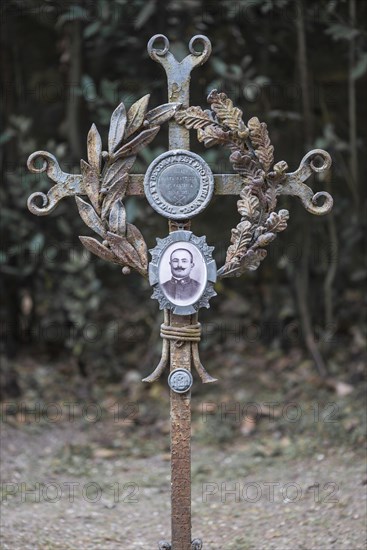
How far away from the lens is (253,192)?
123 inches

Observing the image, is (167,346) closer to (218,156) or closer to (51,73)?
(218,156)

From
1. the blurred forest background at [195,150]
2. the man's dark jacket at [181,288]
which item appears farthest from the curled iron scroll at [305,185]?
the blurred forest background at [195,150]

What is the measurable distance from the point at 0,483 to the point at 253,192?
6.91 ft

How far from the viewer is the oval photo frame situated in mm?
3066

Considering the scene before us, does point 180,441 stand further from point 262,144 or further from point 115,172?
point 262,144

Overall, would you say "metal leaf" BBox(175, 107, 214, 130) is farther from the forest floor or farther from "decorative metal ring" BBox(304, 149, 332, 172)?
the forest floor

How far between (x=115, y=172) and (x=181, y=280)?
444mm

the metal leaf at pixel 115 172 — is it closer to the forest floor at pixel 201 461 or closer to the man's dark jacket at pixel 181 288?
the man's dark jacket at pixel 181 288

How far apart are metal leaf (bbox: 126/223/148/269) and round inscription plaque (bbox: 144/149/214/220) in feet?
0.40

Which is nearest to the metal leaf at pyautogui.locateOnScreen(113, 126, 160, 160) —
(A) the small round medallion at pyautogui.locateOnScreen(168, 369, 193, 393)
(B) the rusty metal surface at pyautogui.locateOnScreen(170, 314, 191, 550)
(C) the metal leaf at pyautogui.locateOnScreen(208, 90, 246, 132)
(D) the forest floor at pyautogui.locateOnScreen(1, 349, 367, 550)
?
(C) the metal leaf at pyautogui.locateOnScreen(208, 90, 246, 132)

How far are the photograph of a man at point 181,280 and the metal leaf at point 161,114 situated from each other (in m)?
0.47

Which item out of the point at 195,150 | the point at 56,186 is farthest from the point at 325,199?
the point at 195,150

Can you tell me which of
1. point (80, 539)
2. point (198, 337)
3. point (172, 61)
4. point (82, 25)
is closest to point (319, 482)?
point (80, 539)

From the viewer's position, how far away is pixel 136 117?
3.13 metres
